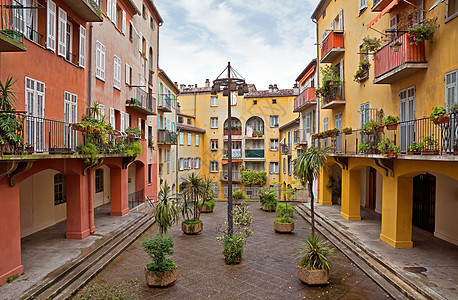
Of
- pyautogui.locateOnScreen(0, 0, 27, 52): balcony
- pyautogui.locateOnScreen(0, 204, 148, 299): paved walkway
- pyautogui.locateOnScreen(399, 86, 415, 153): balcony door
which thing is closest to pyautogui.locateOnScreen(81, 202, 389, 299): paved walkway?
pyautogui.locateOnScreen(0, 204, 148, 299): paved walkway

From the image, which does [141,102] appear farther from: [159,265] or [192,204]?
[159,265]

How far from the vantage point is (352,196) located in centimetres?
1786

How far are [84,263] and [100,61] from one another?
33.8 feet

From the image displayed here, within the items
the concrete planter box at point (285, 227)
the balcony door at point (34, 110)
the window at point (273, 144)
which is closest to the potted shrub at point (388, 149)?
the concrete planter box at point (285, 227)

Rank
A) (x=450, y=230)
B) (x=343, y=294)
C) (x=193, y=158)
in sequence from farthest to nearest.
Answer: (x=193, y=158) → (x=450, y=230) → (x=343, y=294)

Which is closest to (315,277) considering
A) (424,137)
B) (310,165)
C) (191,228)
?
(310,165)

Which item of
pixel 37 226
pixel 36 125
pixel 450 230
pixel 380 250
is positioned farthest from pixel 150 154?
pixel 450 230

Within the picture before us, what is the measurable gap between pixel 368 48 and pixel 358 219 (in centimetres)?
911

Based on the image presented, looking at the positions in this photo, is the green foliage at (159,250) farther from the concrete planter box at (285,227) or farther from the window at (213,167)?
the window at (213,167)

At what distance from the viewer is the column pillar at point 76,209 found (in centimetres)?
1402

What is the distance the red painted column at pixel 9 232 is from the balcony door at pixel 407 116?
41.5 ft

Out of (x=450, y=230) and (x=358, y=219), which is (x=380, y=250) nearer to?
(x=450, y=230)

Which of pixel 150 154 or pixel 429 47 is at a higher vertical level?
pixel 429 47

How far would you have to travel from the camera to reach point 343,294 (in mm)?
9266
